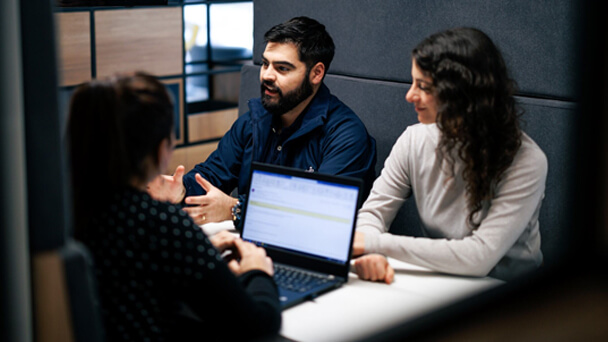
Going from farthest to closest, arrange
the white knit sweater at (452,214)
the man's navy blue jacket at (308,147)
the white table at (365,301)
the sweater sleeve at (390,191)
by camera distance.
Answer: the man's navy blue jacket at (308,147) → the sweater sleeve at (390,191) → the white knit sweater at (452,214) → the white table at (365,301)

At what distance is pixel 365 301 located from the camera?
133 cm

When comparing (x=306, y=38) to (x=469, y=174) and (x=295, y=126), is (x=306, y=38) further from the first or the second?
(x=469, y=174)

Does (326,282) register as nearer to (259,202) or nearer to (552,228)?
(259,202)

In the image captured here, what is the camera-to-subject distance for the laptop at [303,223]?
1.37 meters

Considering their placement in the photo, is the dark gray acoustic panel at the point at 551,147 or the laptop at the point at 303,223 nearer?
the laptop at the point at 303,223

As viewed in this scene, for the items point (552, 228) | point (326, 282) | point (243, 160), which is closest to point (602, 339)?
point (326, 282)

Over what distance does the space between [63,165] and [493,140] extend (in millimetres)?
1064

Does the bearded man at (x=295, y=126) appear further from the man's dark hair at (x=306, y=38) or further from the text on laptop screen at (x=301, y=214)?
the text on laptop screen at (x=301, y=214)

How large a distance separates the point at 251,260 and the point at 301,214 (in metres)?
0.21

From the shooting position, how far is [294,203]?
1.42 meters

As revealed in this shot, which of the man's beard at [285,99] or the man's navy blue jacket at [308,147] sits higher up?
the man's beard at [285,99]

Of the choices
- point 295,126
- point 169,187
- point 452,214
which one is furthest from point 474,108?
point 169,187

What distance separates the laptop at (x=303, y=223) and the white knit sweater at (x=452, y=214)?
0.48 feet

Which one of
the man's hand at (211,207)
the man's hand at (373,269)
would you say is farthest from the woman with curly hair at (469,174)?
the man's hand at (211,207)
